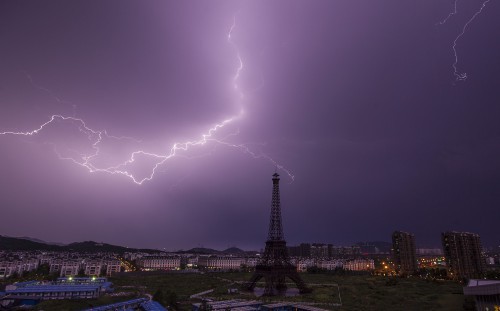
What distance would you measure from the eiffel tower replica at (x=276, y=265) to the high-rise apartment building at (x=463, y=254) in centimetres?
4890

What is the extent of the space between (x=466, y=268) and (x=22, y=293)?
8952 cm

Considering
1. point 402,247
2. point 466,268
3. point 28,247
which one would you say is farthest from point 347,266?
point 28,247

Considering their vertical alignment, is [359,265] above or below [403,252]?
below

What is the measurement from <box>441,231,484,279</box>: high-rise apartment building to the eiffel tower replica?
4890 cm

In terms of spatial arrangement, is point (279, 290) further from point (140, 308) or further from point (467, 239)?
point (467, 239)

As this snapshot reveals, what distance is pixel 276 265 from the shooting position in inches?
2090

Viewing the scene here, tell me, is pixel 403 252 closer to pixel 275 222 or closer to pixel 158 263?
pixel 275 222

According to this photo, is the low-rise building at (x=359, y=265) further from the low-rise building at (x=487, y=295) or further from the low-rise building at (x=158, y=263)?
the low-rise building at (x=487, y=295)

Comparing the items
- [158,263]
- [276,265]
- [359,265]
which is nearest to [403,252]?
[359,265]

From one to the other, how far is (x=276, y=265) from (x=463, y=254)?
183ft

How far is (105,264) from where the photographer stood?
82.2 metres

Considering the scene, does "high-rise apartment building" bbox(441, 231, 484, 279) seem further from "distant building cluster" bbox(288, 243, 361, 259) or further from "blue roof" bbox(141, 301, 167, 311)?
"distant building cluster" bbox(288, 243, 361, 259)

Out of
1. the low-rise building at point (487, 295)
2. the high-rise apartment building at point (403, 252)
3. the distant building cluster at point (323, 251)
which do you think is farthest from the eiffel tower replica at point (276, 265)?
the distant building cluster at point (323, 251)

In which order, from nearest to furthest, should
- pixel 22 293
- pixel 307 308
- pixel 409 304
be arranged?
pixel 307 308, pixel 409 304, pixel 22 293
